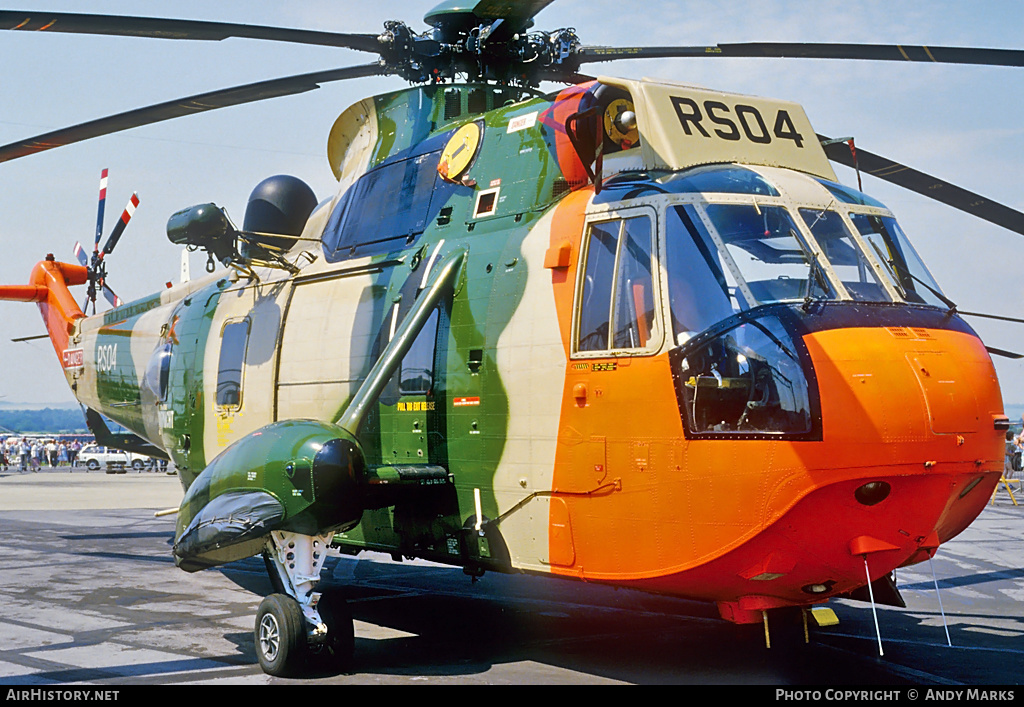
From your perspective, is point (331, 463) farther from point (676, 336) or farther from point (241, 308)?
point (241, 308)

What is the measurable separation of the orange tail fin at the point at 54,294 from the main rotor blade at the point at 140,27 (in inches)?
341

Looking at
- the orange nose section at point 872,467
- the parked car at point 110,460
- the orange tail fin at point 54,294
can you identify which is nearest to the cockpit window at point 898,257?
the orange nose section at point 872,467

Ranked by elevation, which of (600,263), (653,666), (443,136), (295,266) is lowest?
(653,666)

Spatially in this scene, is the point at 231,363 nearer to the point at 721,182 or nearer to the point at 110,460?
the point at 721,182

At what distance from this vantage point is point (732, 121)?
24.1 ft

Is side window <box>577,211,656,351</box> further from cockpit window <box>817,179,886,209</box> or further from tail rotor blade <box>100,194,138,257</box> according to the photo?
tail rotor blade <box>100,194,138,257</box>

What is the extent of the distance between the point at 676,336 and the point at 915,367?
4.67 ft

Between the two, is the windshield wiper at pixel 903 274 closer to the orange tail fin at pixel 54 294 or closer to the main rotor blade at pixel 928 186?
the main rotor blade at pixel 928 186

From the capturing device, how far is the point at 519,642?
8.66m

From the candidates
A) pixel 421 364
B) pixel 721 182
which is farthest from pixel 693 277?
pixel 421 364

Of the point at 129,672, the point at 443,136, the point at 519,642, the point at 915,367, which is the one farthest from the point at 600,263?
the point at 129,672

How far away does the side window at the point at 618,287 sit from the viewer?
6.49 meters

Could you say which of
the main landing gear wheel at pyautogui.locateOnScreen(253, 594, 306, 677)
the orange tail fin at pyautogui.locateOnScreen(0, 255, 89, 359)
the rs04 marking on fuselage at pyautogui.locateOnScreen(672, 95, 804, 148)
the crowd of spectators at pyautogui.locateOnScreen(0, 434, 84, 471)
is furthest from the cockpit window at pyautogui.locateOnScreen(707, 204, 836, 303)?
the crowd of spectators at pyautogui.locateOnScreen(0, 434, 84, 471)

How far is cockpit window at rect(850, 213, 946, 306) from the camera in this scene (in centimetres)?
679
